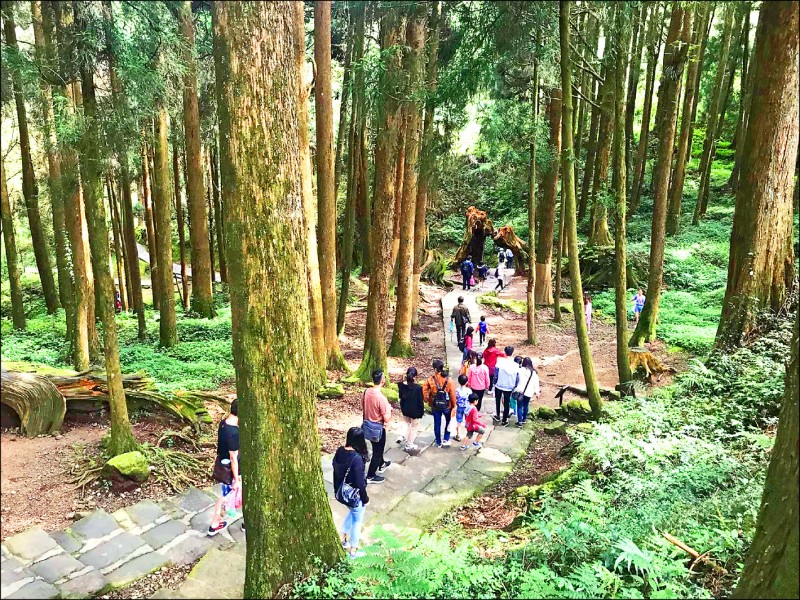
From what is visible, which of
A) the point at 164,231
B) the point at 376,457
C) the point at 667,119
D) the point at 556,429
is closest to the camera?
the point at 376,457

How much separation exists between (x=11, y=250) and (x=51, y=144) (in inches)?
373

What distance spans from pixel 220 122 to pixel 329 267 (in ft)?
25.1

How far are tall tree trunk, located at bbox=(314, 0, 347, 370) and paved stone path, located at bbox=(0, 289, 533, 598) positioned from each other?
431cm

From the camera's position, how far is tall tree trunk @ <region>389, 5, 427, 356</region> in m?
10.1

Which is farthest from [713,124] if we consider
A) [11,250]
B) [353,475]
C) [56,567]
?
[11,250]

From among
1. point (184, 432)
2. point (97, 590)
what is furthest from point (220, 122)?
point (184, 432)

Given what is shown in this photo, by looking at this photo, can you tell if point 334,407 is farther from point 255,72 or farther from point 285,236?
point 255,72

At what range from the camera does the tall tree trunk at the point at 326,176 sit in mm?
9906

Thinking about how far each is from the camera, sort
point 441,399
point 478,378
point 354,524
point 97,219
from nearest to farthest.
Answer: point 354,524, point 97,219, point 441,399, point 478,378

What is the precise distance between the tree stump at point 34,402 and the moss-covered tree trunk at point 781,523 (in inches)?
312

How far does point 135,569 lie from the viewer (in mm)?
5105

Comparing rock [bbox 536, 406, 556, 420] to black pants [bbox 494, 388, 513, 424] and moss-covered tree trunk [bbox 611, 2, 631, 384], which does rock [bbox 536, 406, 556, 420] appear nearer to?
black pants [bbox 494, 388, 513, 424]

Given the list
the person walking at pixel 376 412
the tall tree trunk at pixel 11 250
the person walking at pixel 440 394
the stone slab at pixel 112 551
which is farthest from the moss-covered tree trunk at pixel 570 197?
the tall tree trunk at pixel 11 250

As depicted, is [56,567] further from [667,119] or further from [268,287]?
[667,119]
